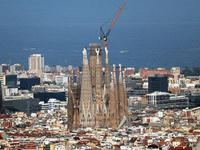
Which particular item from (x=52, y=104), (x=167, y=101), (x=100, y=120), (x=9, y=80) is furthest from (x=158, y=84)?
(x=100, y=120)

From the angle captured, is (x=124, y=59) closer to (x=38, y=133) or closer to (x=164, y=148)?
(x=38, y=133)

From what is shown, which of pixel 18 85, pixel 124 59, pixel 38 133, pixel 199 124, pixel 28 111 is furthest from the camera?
pixel 124 59

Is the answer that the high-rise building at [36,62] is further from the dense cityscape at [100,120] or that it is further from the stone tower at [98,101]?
the stone tower at [98,101]

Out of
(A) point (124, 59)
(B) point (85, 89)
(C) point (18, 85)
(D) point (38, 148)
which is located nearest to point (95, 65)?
(B) point (85, 89)

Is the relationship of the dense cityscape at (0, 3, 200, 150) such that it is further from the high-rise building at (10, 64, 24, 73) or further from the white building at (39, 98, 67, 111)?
the high-rise building at (10, 64, 24, 73)

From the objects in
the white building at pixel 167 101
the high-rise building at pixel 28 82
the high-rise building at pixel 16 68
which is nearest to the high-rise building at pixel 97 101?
the white building at pixel 167 101

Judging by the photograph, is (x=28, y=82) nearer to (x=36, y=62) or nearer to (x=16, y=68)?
(x=16, y=68)

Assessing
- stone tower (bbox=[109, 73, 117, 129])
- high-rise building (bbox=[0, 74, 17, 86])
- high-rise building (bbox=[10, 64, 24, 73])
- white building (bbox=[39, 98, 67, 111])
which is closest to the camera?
stone tower (bbox=[109, 73, 117, 129])

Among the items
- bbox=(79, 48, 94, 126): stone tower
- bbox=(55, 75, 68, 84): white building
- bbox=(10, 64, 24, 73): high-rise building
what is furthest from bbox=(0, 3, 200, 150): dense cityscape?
bbox=(10, 64, 24, 73): high-rise building
